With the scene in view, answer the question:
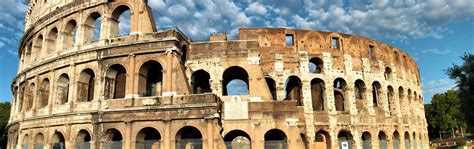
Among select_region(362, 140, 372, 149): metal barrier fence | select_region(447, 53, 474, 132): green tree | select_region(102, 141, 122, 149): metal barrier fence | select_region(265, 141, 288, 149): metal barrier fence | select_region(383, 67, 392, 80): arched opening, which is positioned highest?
select_region(383, 67, 392, 80): arched opening

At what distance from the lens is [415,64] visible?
29.6 meters

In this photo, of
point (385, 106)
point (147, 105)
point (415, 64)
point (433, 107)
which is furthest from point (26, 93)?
point (433, 107)

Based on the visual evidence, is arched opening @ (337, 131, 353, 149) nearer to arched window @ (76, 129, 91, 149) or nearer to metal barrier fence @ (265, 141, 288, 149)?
metal barrier fence @ (265, 141, 288, 149)

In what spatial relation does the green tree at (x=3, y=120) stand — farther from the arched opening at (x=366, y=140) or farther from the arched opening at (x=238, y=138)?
the arched opening at (x=366, y=140)

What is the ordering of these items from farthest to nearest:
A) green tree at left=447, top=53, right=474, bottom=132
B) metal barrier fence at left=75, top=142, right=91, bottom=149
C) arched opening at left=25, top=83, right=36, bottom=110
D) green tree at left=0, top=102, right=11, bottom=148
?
green tree at left=0, top=102, right=11, bottom=148 < arched opening at left=25, top=83, right=36, bottom=110 < metal barrier fence at left=75, top=142, right=91, bottom=149 < green tree at left=447, top=53, right=474, bottom=132

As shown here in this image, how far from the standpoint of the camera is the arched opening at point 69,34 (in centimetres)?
1994

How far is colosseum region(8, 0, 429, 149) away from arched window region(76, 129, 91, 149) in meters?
0.05

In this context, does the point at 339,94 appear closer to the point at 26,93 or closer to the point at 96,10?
the point at 96,10

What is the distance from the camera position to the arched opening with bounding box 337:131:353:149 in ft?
66.7

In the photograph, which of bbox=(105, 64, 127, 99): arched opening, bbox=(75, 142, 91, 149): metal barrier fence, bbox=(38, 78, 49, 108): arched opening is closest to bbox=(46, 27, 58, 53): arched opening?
bbox=(38, 78, 49, 108): arched opening

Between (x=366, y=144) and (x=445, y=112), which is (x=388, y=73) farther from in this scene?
(x=445, y=112)

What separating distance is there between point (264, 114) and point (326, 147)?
5.08 m

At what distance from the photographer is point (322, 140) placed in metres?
21.0

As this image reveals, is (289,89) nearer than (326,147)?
No
